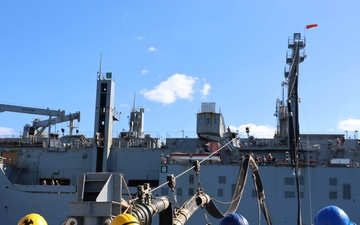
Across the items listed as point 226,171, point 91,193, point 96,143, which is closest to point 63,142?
point 96,143

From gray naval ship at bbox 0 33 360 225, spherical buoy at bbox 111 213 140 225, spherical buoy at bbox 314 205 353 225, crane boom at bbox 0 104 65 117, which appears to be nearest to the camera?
spherical buoy at bbox 111 213 140 225

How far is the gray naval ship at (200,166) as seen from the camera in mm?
24234

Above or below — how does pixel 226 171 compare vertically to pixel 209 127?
below

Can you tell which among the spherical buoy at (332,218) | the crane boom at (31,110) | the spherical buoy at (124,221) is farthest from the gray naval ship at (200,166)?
the spherical buoy at (124,221)

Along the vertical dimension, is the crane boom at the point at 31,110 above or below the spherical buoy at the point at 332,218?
above

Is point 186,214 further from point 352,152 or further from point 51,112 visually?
point 51,112

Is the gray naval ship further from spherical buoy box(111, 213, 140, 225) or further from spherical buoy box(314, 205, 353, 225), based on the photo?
spherical buoy box(111, 213, 140, 225)

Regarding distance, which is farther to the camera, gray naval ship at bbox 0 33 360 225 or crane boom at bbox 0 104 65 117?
crane boom at bbox 0 104 65 117

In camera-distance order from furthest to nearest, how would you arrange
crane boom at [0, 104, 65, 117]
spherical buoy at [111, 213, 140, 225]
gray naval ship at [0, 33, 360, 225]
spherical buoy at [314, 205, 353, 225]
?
crane boom at [0, 104, 65, 117]
gray naval ship at [0, 33, 360, 225]
spherical buoy at [314, 205, 353, 225]
spherical buoy at [111, 213, 140, 225]

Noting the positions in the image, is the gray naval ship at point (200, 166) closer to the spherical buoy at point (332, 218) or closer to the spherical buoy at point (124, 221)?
the spherical buoy at point (332, 218)

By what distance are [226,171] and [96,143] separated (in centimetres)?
816

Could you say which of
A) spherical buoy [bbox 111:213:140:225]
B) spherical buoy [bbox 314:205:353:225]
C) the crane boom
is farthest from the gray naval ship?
spherical buoy [bbox 111:213:140:225]

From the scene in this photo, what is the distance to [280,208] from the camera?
953 inches

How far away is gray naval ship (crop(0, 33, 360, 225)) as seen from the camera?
79.5ft
